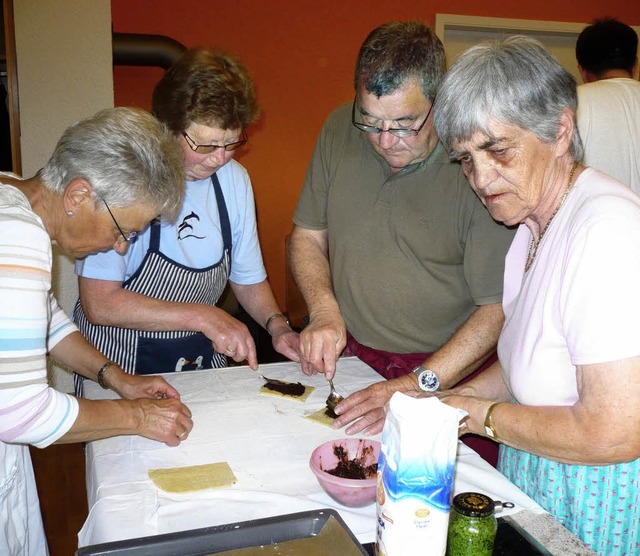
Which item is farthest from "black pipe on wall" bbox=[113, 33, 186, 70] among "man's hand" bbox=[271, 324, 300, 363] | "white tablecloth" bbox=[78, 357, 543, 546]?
"white tablecloth" bbox=[78, 357, 543, 546]

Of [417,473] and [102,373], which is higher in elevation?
[417,473]

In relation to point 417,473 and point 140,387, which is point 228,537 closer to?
point 417,473

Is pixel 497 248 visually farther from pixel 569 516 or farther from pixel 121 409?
pixel 121 409

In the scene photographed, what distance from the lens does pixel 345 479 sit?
49.8 inches

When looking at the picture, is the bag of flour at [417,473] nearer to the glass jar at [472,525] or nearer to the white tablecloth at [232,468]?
the glass jar at [472,525]

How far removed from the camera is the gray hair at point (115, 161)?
5.06 ft

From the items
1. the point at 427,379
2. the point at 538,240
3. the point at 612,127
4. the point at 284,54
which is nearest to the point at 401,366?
the point at 427,379

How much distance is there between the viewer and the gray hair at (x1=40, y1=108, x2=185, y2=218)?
1543 mm

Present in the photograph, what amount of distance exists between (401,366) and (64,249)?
1.15 meters

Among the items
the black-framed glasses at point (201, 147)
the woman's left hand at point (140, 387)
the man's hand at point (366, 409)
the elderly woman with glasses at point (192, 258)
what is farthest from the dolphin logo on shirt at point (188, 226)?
the man's hand at point (366, 409)

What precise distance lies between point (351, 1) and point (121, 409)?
15.3 feet

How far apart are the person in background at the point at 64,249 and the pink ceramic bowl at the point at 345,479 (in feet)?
1.37

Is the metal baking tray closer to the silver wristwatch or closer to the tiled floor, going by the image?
the silver wristwatch

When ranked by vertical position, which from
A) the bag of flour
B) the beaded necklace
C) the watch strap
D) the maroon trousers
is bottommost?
the maroon trousers
